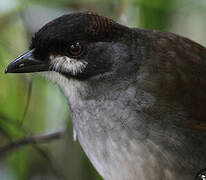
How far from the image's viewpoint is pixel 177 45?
3305 mm

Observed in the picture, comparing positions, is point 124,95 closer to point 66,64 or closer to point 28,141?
point 66,64

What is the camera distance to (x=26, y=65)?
304 cm

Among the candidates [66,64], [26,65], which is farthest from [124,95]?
[26,65]

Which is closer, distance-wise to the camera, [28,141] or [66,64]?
[66,64]

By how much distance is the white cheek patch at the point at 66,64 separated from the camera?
9.87 feet

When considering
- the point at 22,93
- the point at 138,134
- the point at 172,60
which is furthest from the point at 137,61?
the point at 22,93

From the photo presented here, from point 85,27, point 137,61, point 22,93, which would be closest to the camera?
point 85,27

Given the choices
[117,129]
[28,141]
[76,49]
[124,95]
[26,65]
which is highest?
[76,49]

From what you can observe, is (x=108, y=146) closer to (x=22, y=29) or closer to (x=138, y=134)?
(x=138, y=134)

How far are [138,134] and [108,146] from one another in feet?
0.59

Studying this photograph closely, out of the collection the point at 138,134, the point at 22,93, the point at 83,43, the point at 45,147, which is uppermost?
the point at 83,43

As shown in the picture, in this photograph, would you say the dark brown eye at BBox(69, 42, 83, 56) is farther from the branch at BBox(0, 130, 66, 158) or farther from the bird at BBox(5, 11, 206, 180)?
the branch at BBox(0, 130, 66, 158)

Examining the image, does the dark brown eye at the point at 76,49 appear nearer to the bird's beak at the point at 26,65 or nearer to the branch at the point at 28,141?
the bird's beak at the point at 26,65

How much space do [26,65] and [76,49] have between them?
282 mm
